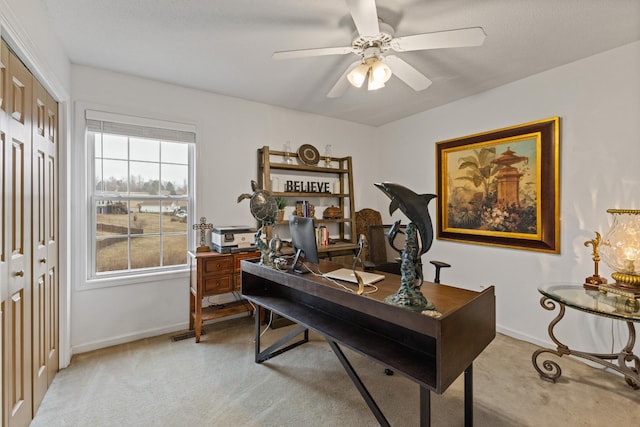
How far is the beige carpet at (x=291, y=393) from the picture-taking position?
1813 millimetres

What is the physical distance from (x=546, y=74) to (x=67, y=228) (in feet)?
14.4

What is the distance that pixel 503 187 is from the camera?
9.87ft

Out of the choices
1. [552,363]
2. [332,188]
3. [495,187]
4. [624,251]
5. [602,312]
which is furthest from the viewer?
[332,188]

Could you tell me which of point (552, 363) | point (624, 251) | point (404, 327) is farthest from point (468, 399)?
point (624, 251)

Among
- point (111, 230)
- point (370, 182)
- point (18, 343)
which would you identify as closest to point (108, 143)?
point (111, 230)

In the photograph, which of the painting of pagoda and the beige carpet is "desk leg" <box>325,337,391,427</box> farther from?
the painting of pagoda

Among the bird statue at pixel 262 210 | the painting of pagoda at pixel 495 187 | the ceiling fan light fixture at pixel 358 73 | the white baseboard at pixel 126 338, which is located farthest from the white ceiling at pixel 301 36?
the white baseboard at pixel 126 338

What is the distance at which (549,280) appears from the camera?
271 centimetres

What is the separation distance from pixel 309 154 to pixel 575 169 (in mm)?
2744

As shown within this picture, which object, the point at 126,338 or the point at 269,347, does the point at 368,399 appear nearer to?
the point at 269,347

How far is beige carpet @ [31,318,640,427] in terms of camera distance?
181 centimetres

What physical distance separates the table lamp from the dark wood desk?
1240 mm

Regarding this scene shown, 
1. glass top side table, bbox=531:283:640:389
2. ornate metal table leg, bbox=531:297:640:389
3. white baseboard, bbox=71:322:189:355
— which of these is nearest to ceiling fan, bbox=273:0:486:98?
glass top side table, bbox=531:283:640:389

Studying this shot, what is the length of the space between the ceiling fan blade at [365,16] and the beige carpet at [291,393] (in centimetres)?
234
